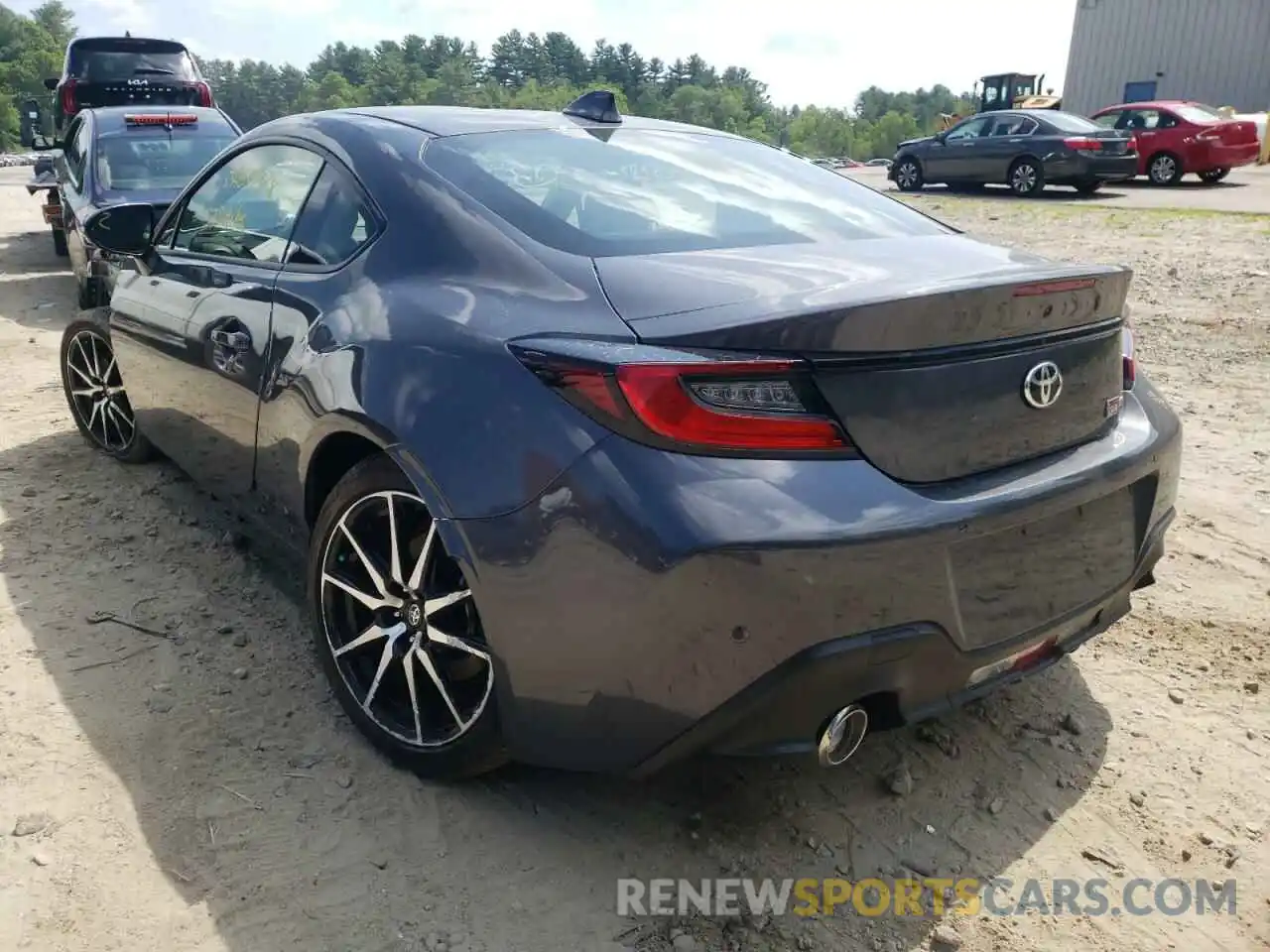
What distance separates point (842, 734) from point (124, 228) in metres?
3.19

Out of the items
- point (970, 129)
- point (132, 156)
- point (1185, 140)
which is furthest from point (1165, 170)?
point (132, 156)

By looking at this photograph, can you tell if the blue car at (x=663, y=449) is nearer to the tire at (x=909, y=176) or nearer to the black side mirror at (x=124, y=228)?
the black side mirror at (x=124, y=228)

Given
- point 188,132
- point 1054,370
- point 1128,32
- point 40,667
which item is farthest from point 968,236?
point 1128,32

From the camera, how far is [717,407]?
72.4 inches

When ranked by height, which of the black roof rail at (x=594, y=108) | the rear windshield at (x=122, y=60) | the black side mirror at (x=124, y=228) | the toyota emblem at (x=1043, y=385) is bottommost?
the toyota emblem at (x=1043, y=385)

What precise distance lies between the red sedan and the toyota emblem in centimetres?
1788

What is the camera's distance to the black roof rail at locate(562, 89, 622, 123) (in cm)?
312

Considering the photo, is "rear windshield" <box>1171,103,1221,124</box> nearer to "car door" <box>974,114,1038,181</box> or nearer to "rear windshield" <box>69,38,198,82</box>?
"car door" <box>974,114,1038,181</box>

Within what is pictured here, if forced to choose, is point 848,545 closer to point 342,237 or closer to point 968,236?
point 968,236

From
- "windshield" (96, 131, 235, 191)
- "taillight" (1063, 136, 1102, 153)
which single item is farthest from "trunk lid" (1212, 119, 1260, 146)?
"windshield" (96, 131, 235, 191)

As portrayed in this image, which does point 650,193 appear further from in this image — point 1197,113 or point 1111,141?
point 1197,113

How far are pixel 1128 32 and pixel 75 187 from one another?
37.1 meters

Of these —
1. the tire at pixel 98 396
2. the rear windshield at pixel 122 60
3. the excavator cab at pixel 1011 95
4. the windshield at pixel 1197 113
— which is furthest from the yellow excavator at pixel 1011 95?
the tire at pixel 98 396

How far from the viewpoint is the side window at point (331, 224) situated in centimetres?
263
